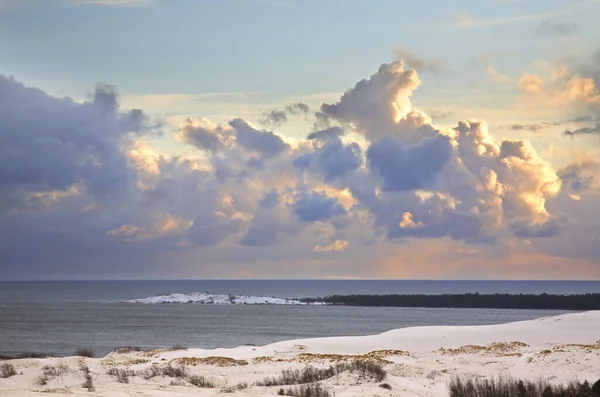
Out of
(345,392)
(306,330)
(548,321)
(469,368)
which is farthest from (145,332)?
(345,392)

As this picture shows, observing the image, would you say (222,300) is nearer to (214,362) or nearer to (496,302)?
(496,302)

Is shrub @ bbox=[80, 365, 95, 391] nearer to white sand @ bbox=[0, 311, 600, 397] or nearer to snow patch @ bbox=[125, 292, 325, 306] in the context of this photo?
white sand @ bbox=[0, 311, 600, 397]

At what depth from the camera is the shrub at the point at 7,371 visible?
31.0 m

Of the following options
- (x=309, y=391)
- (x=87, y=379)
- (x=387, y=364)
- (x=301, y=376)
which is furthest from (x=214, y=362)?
(x=309, y=391)

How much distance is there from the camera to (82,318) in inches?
4247

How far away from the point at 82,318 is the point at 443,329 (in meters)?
64.9

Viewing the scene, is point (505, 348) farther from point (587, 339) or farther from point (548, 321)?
point (548, 321)

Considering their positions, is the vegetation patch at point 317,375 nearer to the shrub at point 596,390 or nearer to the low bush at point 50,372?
the shrub at point 596,390

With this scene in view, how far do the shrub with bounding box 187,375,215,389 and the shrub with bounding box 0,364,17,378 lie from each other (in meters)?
7.54

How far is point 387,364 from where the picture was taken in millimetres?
34188

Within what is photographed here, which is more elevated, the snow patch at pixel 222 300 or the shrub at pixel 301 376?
the snow patch at pixel 222 300

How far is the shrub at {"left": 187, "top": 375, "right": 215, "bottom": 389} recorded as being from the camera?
28322 millimetres

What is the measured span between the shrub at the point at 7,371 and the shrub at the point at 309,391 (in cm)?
1277

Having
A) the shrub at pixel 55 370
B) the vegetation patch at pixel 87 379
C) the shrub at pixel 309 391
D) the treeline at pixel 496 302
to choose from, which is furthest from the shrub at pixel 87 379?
the treeline at pixel 496 302
